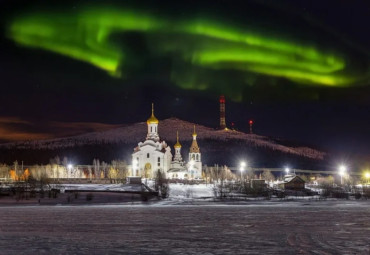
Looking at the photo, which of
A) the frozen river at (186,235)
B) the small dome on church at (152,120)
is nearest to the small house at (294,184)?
the small dome on church at (152,120)

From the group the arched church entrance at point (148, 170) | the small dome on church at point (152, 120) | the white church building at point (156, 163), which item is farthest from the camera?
the small dome on church at point (152, 120)

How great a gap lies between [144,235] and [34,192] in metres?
43.9

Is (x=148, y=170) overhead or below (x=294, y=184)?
overhead

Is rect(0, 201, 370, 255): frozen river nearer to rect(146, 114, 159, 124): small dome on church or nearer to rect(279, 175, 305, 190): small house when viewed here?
rect(279, 175, 305, 190): small house

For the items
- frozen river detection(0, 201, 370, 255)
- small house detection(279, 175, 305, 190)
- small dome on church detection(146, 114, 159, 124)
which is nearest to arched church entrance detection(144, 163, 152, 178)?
small dome on church detection(146, 114, 159, 124)

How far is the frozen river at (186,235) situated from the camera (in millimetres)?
23594

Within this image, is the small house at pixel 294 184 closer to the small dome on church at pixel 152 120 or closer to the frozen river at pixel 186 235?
the small dome on church at pixel 152 120

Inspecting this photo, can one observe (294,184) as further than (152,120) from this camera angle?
No

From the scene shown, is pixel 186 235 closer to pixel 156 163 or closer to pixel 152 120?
pixel 156 163

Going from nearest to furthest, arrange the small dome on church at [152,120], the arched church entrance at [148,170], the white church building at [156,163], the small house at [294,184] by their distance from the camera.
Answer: the small house at [294,184] < the arched church entrance at [148,170] < the white church building at [156,163] < the small dome on church at [152,120]

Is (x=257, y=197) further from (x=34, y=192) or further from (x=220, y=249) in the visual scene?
(x=220, y=249)

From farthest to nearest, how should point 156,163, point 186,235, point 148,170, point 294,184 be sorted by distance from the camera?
point 156,163 → point 148,170 → point 294,184 → point 186,235

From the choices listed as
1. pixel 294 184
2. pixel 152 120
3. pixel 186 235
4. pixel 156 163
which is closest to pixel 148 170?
pixel 156 163

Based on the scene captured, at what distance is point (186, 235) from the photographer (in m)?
28.6
